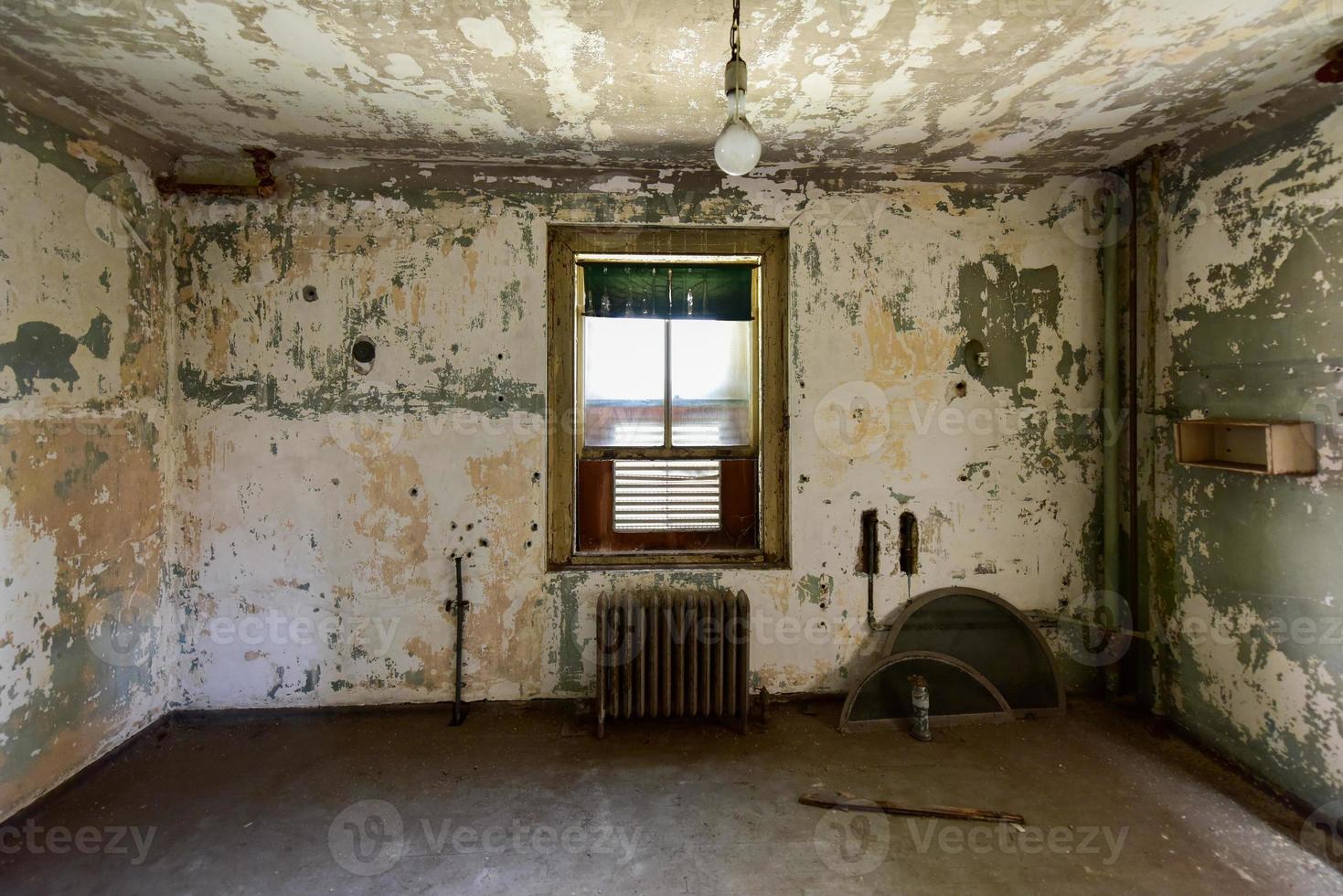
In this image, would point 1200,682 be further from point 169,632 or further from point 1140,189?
point 169,632

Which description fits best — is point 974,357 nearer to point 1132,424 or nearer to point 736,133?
point 1132,424

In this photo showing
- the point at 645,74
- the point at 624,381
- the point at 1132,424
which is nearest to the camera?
the point at 645,74

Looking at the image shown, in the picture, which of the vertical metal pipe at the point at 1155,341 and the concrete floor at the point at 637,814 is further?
the vertical metal pipe at the point at 1155,341

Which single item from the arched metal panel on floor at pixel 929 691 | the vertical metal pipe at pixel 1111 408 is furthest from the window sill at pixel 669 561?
the vertical metal pipe at pixel 1111 408

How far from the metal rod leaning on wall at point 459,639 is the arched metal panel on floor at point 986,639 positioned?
6.78ft

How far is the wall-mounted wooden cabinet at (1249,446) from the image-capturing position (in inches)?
85.0

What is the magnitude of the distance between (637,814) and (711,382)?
1.95m

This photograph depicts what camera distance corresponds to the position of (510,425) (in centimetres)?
289

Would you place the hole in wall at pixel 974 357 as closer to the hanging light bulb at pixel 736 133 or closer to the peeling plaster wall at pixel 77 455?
the hanging light bulb at pixel 736 133

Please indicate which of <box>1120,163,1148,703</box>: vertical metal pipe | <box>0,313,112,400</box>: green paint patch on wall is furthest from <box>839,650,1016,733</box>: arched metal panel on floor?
<box>0,313,112,400</box>: green paint patch on wall

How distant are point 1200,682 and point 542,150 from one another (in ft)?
12.3

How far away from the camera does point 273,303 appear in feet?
9.21

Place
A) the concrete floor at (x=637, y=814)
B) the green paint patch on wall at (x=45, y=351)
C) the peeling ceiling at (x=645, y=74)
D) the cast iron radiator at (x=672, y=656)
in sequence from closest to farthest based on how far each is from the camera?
the peeling ceiling at (x=645, y=74)
the concrete floor at (x=637, y=814)
the green paint patch on wall at (x=45, y=351)
the cast iron radiator at (x=672, y=656)

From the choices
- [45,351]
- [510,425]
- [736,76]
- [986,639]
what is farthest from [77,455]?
[986,639]
